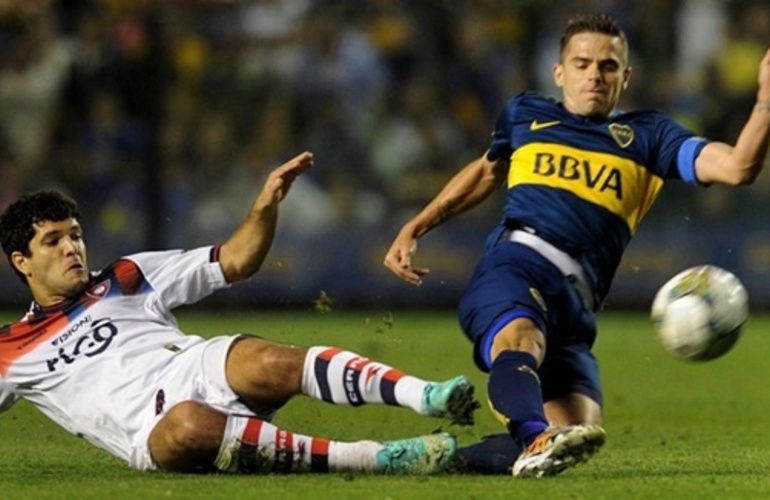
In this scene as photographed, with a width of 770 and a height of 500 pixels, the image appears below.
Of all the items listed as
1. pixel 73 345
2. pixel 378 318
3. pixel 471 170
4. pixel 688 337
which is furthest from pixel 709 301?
pixel 378 318

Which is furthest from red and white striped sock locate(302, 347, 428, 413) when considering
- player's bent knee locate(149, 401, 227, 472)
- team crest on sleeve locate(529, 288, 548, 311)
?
team crest on sleeve locate(529, 288, 548, 311)

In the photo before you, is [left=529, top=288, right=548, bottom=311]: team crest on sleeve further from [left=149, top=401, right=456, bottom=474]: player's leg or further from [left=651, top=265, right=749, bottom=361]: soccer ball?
[left=149, top=401, right=456, bottom=474]: player's leg

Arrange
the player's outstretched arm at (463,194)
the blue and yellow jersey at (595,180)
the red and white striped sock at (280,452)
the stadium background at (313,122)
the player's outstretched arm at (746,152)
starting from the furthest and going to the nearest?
the stadium background at (313,122) → the player's outstretched arm at (463,194) → the blue and yellow jersey at (595,180) → the red and white striped sock at (280,452) → the player's outstretched arm at (746,152)

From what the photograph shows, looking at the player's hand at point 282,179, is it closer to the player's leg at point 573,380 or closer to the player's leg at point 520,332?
the player's leg at point 520,332

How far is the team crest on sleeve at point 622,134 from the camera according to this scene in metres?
7.88

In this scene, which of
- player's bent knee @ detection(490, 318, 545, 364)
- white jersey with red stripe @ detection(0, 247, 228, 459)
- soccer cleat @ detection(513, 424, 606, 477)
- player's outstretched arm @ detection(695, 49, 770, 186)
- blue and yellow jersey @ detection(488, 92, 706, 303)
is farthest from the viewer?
blue and yellow jersey @ detection(488, 92, 706, 303)

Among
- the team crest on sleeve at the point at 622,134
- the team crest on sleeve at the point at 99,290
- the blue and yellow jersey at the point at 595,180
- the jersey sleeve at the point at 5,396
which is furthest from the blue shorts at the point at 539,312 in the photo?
the jersey sleeve at the point at 5,396

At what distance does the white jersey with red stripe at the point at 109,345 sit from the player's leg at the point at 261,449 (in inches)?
7.5

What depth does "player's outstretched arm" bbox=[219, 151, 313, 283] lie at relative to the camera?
7.44 meters

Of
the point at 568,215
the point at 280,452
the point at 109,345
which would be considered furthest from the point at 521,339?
the point at 109,345

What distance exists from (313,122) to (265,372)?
11328 millimetres

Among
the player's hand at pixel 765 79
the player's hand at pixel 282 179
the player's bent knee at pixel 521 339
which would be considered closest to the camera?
the player's hand at pixel 765 79

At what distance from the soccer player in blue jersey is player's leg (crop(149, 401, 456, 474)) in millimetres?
437

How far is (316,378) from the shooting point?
688 cm
